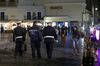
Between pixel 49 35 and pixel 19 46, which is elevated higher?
pixel 49 35

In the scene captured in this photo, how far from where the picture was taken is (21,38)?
749 inches

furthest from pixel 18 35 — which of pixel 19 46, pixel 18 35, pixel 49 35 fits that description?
pixel 49 35

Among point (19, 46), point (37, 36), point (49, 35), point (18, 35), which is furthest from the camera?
point (19, 46)

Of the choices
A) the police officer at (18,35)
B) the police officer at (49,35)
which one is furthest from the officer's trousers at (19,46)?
the police officer at (49,35)

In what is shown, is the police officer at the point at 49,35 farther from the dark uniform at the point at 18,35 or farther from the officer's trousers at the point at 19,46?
the officer's trousers at the point at 19,46

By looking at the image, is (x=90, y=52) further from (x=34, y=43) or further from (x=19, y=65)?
(x=34, y=43)

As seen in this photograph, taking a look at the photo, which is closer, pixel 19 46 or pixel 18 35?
pixel 18 35

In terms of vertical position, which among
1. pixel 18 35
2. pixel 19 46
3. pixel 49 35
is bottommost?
pixel 19 46

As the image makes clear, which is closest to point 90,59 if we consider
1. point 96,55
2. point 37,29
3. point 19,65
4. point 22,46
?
point 96,55

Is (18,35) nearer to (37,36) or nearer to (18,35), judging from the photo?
(18,35)

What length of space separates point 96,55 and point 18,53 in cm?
977

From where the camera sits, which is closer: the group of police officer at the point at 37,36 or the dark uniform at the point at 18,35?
the group of police officer at the point at 37,36

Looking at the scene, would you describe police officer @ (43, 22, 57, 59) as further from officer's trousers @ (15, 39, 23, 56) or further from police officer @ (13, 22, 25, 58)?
officer's trousers @ (15, 39, 23, 56)

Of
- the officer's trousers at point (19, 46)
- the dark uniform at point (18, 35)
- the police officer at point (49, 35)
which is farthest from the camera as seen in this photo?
the officer's trousers at point (19, 46)
